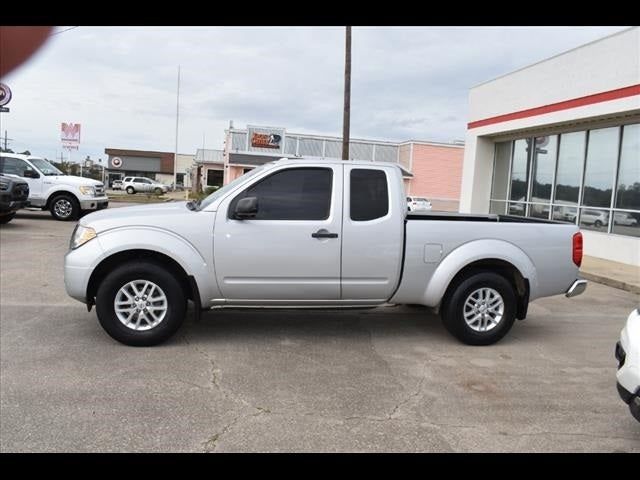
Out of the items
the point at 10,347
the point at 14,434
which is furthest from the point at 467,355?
the point at 10,347

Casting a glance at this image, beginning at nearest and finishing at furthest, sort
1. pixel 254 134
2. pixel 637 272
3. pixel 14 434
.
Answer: pixel 14 434 < pixel 637 272 < pixel 254 134

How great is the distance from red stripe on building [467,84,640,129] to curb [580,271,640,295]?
164 inches

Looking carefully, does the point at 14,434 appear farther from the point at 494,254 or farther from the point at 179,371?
the point at 494,254

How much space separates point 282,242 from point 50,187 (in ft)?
41.6

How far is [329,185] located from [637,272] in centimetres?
814

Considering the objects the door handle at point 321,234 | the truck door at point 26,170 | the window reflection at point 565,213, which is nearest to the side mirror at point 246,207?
the door handle at point 321,234

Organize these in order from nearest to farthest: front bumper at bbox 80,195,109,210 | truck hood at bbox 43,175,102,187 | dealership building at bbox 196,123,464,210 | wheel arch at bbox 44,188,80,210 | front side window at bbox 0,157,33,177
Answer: front side window at bbox 0,157,33,177 → truck hood at bbox 43,175,102,187 → wheel arch at bbox 44,188,80,210 → front bumper at bbox 80,195,109,210 → dealership building at bbox 196,123,464,210

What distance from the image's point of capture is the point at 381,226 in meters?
5.44

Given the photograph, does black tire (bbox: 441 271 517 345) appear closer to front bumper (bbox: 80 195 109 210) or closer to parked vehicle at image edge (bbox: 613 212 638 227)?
parked vehicle at image edge (bbox: 613 212 638 227)

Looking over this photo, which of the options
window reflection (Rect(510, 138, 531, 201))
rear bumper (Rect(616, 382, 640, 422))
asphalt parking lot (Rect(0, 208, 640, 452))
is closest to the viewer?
rear bumper (Rect(616, 382, 640, 422))

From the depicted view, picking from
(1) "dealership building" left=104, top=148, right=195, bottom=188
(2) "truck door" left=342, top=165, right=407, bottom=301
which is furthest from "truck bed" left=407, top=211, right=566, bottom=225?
(1) "dealership building" left=104, top=148, right=195, bottom=188

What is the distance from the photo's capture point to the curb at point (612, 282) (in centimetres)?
914

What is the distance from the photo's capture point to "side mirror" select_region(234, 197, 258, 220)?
5121mm

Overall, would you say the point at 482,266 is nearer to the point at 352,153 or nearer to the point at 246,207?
the point at 246,207
